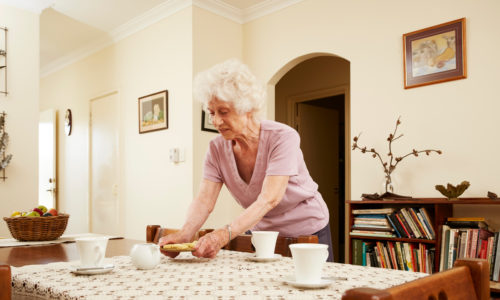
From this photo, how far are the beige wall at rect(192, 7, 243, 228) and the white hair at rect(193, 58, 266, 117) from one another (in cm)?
235

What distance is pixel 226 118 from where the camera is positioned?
1551 mm

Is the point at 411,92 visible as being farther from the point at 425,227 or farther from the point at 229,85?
the point at 229,85

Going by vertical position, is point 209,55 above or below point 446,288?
above

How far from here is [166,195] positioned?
13.5 ft

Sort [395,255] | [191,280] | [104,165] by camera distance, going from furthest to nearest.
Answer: [104,165]
[395,255]
[191,280]

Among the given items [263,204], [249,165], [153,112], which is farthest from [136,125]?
[263,204]

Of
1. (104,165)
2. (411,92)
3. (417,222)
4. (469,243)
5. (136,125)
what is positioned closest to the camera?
(469,243)

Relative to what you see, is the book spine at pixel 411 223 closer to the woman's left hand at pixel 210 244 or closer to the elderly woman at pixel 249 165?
the elderly woman at pixel 249 165

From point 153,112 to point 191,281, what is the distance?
3534 mm

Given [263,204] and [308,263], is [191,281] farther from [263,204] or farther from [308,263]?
[263,204]

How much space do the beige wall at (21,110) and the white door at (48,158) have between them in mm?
2068

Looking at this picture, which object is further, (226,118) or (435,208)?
(435,208)

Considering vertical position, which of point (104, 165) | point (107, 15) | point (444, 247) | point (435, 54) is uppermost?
point (107, 15)

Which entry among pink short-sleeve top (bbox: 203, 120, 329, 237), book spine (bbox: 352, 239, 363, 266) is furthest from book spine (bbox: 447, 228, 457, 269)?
pink short-sleeve top (bbox: 203, 120, 329, 237)
